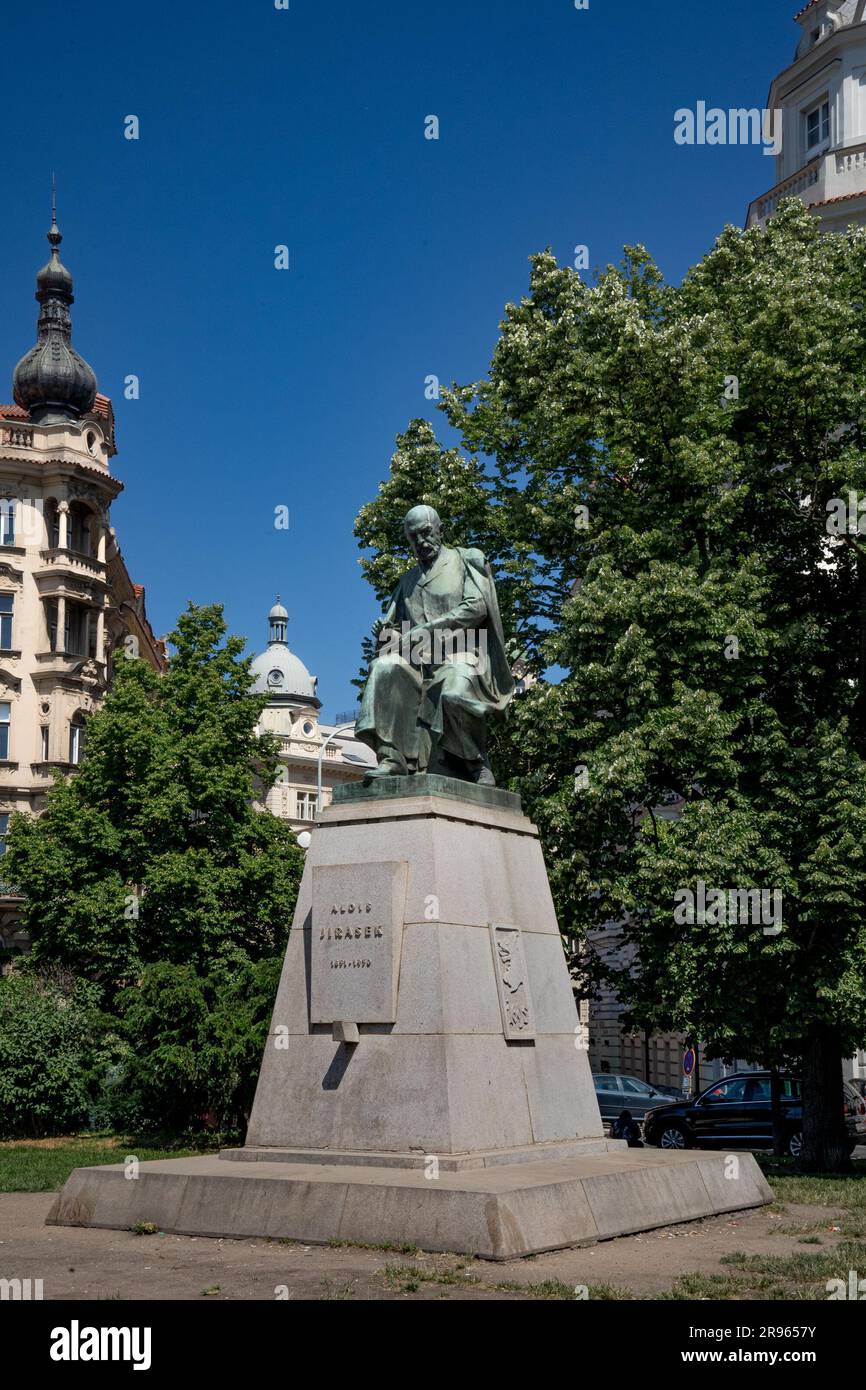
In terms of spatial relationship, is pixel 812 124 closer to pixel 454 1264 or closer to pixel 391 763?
pixel 391 763

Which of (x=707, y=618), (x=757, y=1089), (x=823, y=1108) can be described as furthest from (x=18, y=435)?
(x=823, y=1108)

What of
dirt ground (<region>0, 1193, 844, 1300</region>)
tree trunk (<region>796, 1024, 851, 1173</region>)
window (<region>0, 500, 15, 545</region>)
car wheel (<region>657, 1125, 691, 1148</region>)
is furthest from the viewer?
window (<region>0, 500, 15, 545</region>)

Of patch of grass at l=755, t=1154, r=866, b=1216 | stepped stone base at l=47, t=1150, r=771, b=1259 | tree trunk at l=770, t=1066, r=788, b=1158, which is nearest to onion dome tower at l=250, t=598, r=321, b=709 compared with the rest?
tree trunk at l=770, t=1066, r=788, b=1158

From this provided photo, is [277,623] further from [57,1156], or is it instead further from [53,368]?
[57,1156]

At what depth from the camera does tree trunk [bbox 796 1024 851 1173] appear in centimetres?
2273

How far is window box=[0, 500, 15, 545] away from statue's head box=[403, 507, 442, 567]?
3857cm

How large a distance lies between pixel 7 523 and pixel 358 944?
40594 mm

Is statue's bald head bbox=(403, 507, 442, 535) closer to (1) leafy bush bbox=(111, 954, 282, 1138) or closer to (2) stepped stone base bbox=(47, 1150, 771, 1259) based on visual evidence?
(2) stepped stone base bbox=(47, 1150, 771, 1259)

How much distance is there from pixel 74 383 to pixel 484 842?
4305 centimetres

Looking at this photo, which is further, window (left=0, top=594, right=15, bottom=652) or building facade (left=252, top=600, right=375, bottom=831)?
building facade (left=252, top=600, right=375, bottom=831)

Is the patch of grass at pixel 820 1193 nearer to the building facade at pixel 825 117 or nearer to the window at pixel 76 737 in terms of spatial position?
the building facade at pixel 825 117

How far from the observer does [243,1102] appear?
24859mm

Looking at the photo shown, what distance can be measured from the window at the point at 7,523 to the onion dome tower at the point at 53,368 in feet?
11.1

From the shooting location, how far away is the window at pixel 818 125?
39.3 metres
